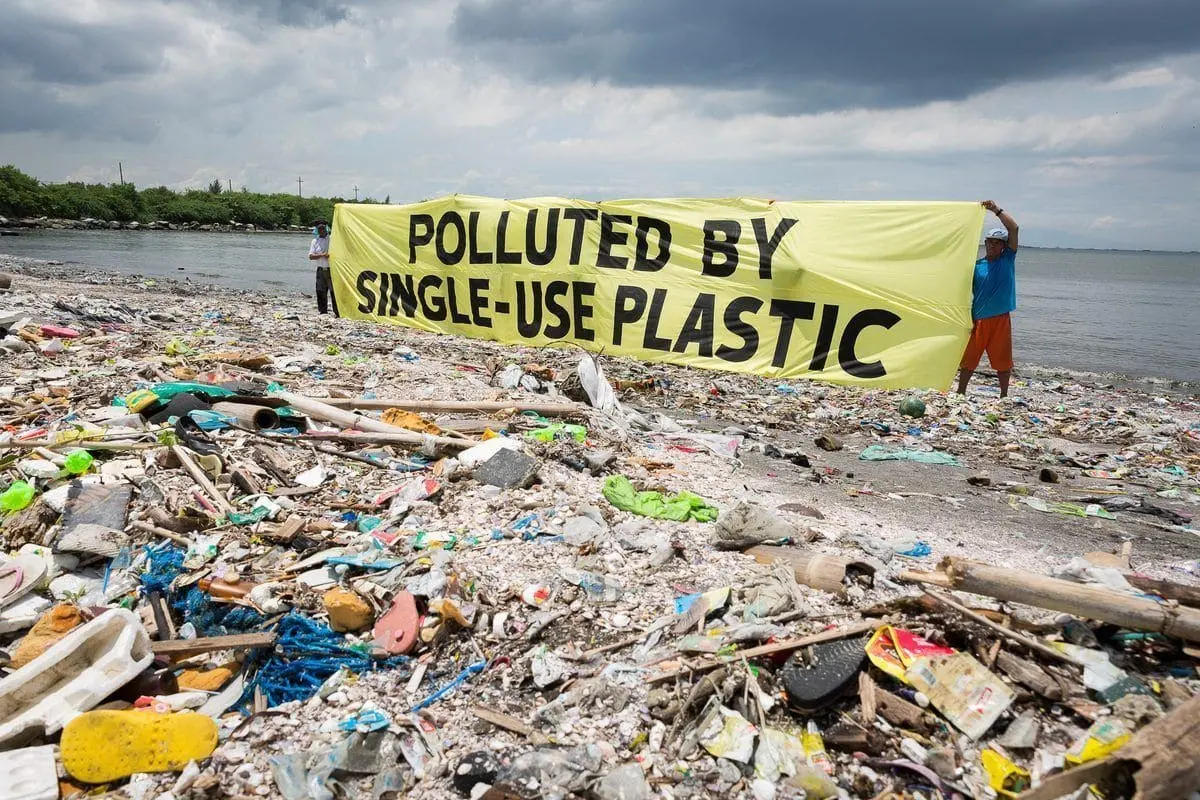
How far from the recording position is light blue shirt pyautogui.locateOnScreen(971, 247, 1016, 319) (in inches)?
284

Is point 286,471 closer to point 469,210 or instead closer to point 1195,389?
point 469,210

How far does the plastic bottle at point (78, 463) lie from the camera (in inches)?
174

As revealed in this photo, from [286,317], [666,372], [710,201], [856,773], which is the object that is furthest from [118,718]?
[286,317]

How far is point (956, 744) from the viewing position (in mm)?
2344

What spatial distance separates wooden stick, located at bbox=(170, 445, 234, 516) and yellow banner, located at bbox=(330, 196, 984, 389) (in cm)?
574

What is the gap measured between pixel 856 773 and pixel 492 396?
16.7 feet

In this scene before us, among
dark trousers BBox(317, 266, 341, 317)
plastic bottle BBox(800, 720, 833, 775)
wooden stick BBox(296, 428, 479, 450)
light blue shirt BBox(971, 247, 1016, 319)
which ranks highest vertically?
light blue shirt BBox(971, 247, 1016, 319)

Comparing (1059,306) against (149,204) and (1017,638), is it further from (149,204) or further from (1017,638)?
(149,204)

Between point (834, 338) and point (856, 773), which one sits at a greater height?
point (834, 338)

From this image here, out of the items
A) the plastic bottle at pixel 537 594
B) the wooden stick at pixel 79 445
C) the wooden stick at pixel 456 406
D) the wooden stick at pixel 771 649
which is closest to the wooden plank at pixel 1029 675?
the wooden stick at pixel 771 649

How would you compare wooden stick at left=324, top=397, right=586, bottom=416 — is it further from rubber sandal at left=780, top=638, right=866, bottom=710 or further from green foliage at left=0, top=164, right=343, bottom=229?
green foliage at left=0, top=164, right=343, bottom=229

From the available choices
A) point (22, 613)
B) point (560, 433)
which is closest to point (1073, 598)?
point (560, 433)

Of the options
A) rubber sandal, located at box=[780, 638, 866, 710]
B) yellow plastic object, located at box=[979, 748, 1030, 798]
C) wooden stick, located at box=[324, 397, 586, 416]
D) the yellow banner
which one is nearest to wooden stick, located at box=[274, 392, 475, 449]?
wooden stick, located at box=[324, 397, 586, 416]

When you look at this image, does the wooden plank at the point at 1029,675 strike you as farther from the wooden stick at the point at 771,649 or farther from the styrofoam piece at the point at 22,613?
the styrofoam piece at the point at 22,613
